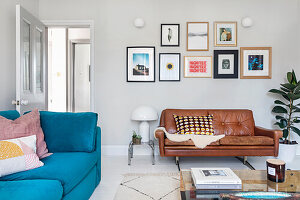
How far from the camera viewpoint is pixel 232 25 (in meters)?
3.95

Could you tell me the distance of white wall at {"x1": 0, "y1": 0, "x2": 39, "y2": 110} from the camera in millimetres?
2928

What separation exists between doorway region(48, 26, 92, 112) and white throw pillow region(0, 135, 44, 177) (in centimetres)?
367

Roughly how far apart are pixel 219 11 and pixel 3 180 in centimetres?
377

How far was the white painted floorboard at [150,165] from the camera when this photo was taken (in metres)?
2.81

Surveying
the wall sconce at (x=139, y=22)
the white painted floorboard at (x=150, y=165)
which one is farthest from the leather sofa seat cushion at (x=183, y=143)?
the wall sconce at (x=139, y=22)

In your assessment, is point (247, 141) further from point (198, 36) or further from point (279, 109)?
point (198, 36)

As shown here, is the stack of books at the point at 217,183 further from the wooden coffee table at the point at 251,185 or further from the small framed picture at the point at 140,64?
the small framed picture at the point at 140,64

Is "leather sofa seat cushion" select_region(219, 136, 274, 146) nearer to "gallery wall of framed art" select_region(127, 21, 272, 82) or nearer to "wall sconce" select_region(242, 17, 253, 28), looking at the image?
"gallery wall of framed art" select_region(127, 21, 272, 82)

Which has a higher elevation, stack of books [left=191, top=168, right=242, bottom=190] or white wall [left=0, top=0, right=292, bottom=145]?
white wall [left=0, top=0, right=292, bottom=145]

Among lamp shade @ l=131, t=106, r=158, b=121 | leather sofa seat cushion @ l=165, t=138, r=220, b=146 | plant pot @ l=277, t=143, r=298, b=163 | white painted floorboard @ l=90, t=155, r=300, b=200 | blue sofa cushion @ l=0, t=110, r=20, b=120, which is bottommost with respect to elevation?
white painted floorboard @ l=90, t=155, r=300, b=200

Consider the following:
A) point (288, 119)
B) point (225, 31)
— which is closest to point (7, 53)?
point (225, 31)

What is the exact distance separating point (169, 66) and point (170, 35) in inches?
20.2

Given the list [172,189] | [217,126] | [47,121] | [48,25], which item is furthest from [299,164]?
[48,25]

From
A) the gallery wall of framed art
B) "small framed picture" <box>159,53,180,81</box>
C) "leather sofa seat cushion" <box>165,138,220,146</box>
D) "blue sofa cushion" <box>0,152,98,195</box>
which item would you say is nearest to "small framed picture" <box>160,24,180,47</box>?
the gallery wall of framed art
